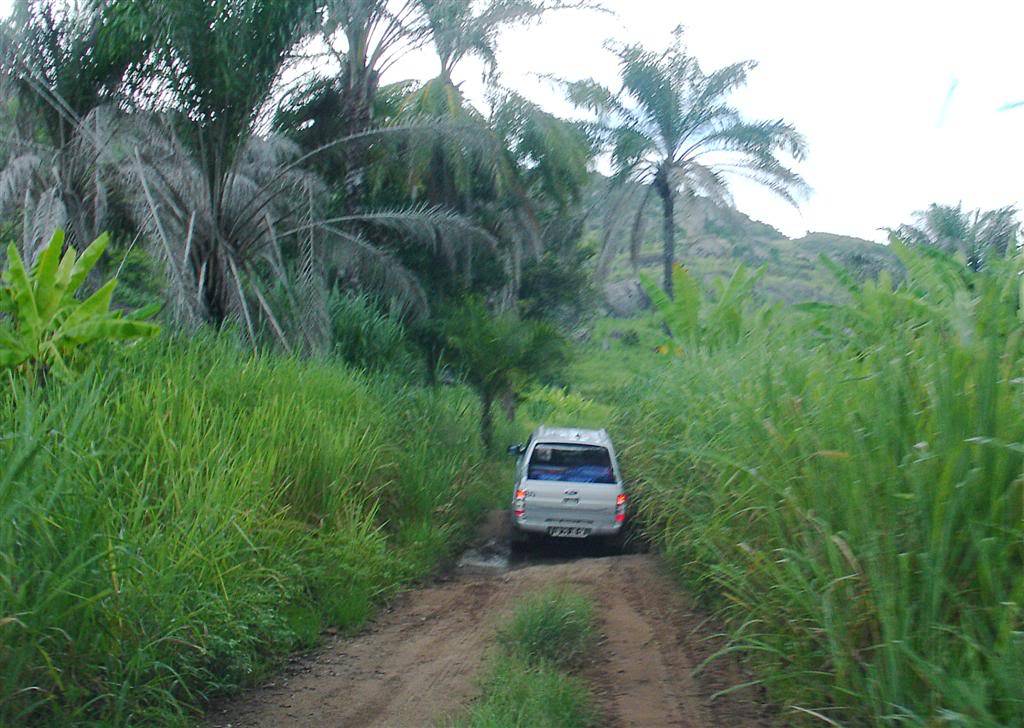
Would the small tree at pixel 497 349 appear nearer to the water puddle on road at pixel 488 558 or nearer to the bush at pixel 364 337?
the bush at pixel 364 337

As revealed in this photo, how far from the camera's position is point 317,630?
8102 mm

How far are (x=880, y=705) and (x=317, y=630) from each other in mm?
4970

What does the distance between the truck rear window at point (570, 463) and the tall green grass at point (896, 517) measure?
608 cm

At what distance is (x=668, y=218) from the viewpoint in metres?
24.8

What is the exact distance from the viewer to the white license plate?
43.3 feet

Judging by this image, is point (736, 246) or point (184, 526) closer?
point (184, 526)

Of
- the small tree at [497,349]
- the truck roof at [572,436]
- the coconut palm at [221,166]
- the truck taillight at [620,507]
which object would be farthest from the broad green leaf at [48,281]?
the small tree at [497,349]

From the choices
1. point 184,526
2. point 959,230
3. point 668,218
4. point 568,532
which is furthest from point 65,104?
point 668,218

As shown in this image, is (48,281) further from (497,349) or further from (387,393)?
(497,349)

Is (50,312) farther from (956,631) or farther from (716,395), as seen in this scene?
(956,631)

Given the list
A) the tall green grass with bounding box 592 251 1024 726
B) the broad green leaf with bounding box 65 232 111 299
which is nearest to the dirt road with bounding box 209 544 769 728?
the tall green grass with bounding box 592 251 1024 726

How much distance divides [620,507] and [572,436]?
1298mm

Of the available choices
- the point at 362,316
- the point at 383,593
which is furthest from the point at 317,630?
the point at 362,316

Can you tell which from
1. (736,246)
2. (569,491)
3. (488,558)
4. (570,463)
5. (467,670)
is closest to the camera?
(467,670)
